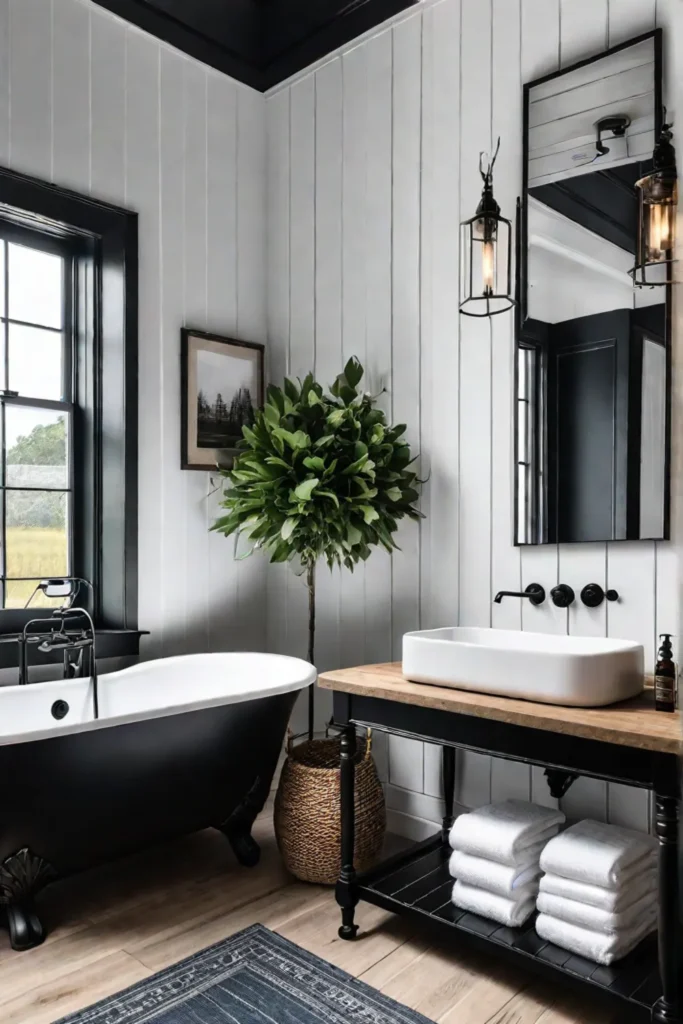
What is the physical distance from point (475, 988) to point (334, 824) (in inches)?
26.8

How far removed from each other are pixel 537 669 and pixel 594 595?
23.8 inches

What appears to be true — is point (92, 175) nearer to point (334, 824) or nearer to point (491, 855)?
point (334, 824)

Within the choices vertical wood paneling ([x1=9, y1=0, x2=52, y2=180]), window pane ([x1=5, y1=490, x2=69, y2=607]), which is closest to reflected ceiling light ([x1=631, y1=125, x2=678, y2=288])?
vertical wood paneling ([x1=9, y1=0, x2=52, y2=180])

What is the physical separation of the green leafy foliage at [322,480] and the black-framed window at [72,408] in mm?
568

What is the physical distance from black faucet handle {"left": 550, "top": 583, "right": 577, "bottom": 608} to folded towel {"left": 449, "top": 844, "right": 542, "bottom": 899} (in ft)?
2.43

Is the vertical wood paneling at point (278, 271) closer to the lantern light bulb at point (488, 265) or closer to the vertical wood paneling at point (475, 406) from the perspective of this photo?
the vertical wood paneling at point (475, 406)

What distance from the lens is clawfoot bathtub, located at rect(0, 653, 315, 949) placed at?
209 centimetres

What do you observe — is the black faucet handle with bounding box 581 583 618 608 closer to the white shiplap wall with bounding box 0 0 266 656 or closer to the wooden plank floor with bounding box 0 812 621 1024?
the wooden plank floor with bounding box 0 812 621 1024

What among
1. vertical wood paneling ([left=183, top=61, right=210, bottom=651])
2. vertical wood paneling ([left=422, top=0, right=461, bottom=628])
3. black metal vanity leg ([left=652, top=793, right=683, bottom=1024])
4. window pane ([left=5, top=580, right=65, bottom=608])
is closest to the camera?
black metal vanity leg ([left=652, top=793, right=683, bottom=1024])

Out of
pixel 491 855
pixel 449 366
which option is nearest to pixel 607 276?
pixel 449 366

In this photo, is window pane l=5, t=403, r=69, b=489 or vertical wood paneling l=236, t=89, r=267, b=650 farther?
vertical wood paneling l=236, t=89, r=267, b=650

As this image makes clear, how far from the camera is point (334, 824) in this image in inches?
98.6

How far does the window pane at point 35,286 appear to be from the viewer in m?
2.95

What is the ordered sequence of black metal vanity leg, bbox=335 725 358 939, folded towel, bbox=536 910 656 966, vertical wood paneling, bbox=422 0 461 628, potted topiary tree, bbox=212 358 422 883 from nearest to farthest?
folded towel, bbox=536 910 656 966 → black metal vanity leg, bbox=335 725 358 939 → potted topiary tree, bbox=212 358 422 883 → vertical wood paneling, bbox=422 0 461 628
